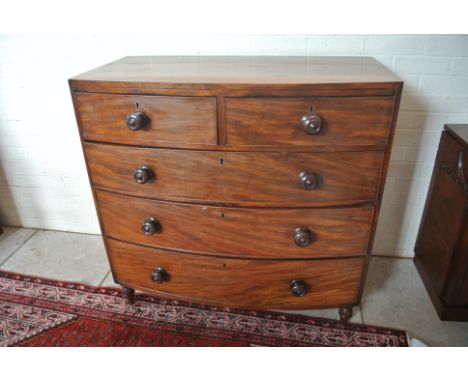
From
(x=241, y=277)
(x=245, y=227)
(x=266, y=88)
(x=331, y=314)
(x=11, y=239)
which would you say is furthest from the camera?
(x=11, y=239)

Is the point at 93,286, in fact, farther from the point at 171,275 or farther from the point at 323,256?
the point at 323,256

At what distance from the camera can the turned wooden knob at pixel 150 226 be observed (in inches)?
51.1

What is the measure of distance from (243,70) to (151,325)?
3.78 feet

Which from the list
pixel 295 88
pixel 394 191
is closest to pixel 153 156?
pixel 295 88

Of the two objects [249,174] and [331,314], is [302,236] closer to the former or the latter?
[249,174]

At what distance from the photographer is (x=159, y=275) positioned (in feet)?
4.61

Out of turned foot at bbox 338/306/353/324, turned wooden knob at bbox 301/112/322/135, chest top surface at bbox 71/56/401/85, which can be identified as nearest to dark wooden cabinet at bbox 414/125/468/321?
turned foot at bbox 338/306/353/324

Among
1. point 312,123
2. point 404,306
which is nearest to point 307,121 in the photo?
point 312,123

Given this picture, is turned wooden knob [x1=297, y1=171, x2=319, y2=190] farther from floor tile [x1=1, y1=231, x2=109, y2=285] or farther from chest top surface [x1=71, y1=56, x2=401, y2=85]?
floor tile [x1=1, y1=231, x2=109, y2=285]

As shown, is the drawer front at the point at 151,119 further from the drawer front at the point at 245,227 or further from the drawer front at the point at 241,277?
the drawer front at the point at 241,277

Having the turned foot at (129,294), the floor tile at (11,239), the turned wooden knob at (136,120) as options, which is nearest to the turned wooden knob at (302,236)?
the turned wooden knob at (136,120)

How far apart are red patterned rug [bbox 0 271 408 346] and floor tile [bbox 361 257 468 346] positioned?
0.27 feet

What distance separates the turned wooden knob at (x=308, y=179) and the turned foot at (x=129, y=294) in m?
0.99

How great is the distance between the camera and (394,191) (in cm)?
176
